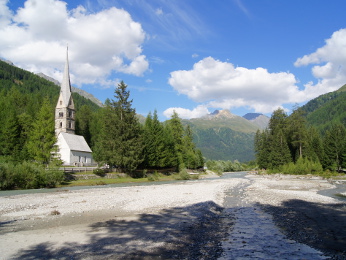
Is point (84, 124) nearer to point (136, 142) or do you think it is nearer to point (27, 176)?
point (136, 142)

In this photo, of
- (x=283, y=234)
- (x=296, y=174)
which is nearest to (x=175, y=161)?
(x=296, y=174)

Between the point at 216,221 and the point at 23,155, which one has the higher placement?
the point at 23,155

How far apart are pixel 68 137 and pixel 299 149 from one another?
228ft

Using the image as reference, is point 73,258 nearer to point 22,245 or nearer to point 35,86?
point 22,245

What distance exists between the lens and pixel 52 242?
10.5 meters

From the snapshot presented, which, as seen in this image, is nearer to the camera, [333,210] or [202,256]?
[202,256]

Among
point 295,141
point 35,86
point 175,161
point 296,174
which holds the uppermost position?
point 35,86

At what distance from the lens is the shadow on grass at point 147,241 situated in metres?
9.18

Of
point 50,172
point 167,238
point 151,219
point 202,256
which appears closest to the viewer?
point 202,256

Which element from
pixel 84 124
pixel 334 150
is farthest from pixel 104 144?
pixel 334 150

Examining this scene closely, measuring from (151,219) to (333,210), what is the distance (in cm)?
1330

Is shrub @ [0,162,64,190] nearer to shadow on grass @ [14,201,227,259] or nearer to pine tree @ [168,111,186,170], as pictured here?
shadow on grass @ [14,201,227,259]

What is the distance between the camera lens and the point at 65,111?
268 ft

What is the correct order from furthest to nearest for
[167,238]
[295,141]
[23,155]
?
[295,141] < [23,155] < [167,238]
